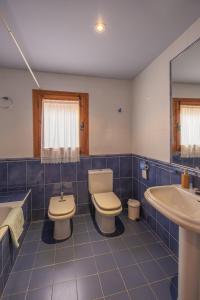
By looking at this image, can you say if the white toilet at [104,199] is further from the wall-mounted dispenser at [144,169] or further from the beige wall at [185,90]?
the beige wall at [185,90]

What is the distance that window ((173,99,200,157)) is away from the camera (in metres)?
1.69

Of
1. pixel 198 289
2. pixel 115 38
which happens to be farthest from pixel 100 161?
pixel 198 289

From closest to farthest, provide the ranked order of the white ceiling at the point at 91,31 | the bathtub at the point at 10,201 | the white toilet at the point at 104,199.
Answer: the white ceiling at the point at 91,31 < the bathtub at the point at 10,201 < the white toilet at the point at 104,199

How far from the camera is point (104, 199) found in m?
2.40

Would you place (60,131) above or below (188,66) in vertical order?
below

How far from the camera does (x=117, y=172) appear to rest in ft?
9.83

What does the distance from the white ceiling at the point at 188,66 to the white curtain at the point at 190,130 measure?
0.29 m

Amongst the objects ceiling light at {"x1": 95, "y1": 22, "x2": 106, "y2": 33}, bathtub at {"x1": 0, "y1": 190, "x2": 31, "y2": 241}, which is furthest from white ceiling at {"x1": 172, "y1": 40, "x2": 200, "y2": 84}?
bathtub at {"x1": 0, "y1": 190, "x2": 31, "y2": 241}

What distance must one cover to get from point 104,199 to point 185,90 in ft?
5.75

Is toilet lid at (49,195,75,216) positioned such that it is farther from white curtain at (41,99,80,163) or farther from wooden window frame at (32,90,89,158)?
wooden window frame at (32,90,89,158)

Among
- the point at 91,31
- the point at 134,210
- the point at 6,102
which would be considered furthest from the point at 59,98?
the point at 134,210

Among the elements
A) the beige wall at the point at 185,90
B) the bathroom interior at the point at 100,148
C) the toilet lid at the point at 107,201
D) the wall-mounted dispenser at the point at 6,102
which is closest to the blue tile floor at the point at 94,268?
the bathroom interior at the point at 100,148

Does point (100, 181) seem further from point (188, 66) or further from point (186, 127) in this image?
point (188, 66)

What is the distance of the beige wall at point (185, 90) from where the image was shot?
5.48 feet
